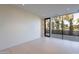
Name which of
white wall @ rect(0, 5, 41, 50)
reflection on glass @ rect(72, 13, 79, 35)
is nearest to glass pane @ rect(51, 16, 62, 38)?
reflection on glass @ rect(72, 13, 79, 35)

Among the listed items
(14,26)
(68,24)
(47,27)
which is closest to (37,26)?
(47,27)

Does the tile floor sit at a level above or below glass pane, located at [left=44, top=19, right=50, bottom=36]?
below

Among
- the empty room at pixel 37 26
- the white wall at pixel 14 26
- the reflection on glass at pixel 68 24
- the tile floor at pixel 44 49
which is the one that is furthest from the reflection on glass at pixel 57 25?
the tile floor at pixel 44 49

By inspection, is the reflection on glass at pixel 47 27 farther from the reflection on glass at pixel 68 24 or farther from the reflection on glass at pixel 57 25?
the reflection on glass at pixel 68 24

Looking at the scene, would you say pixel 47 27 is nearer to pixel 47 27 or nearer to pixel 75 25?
pixel 47 27

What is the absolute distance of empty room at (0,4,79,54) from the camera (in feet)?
20.1

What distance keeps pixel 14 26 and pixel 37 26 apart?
496cm

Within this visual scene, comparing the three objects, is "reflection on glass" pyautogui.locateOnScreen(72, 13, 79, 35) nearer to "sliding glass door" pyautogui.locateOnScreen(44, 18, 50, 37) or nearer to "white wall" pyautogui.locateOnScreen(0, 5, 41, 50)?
"white wall" pyautogui.locateOnScreen(0, 5, 41, 50)

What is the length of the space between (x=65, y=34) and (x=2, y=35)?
6439 millimetres

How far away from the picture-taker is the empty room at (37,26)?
6111mm

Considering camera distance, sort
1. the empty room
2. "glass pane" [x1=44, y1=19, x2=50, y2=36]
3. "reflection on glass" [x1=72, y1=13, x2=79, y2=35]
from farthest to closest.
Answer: "glass pane" [x1=44, y1=19, x2=50, y2=36] < "reflection on glass" [x1=72, y1=13, x2=79, y2=35] < the empty room
